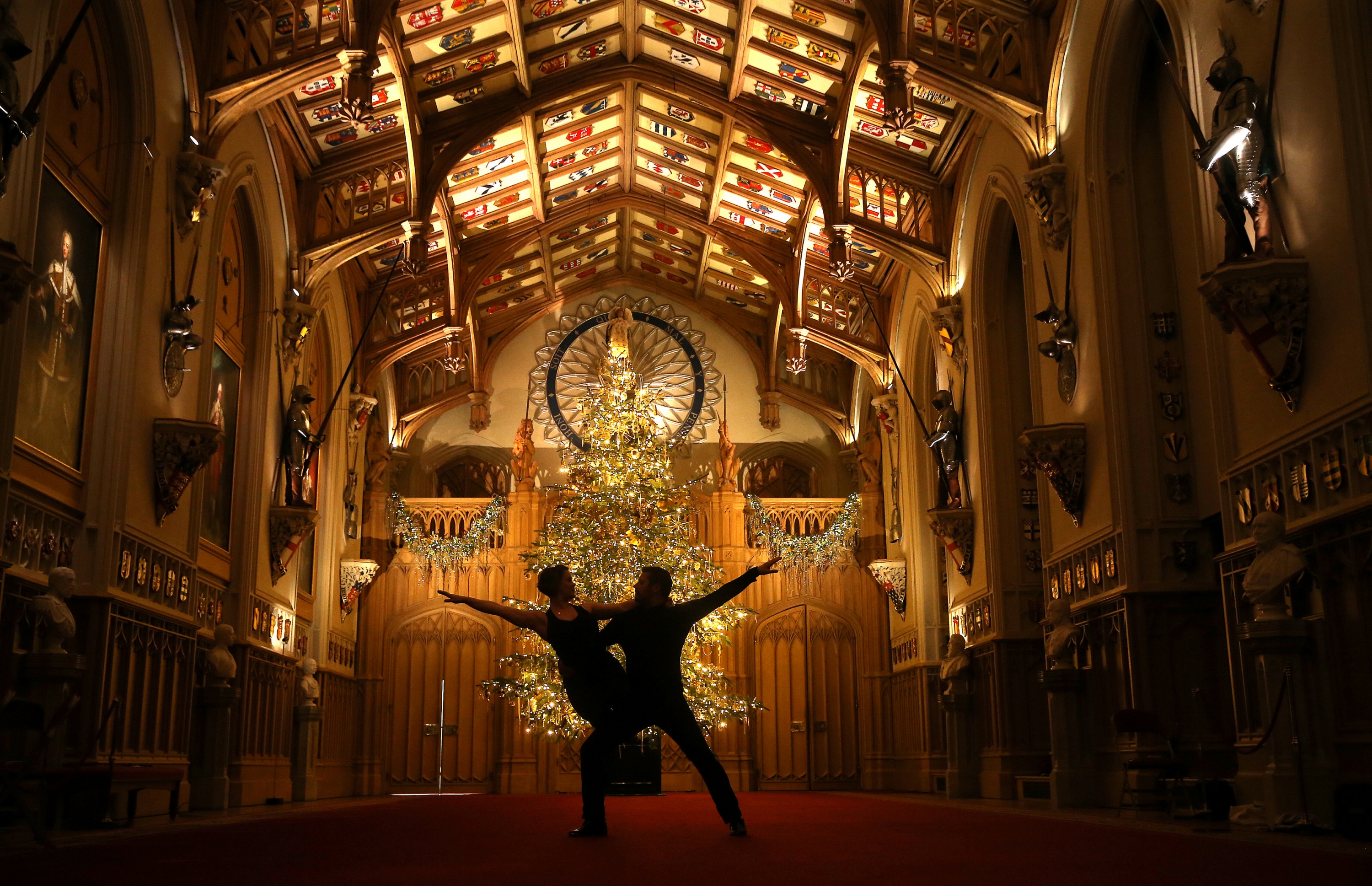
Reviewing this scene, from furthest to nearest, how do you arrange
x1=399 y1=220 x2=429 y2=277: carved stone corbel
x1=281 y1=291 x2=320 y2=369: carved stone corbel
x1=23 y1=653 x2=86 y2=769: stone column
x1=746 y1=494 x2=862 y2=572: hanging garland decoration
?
x1=746 y1=494 x2=862 y2=572: hanging garland decoration
x1=399 y1=220 x2=429 y2=277: carved stone corbel
x1=281 y1=291 x2=320 y2=369: carved stone corbel
x1=23 y1=653 x2=86 y2=769: stone column

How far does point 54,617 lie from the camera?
7.94 metres

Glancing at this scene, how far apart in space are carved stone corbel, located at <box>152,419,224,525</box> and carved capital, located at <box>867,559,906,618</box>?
10.9 meters

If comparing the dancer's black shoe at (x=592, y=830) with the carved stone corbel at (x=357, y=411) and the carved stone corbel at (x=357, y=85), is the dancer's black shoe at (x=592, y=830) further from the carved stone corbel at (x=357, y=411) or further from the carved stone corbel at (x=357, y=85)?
the carved stone corbel at (x=357, y=411)

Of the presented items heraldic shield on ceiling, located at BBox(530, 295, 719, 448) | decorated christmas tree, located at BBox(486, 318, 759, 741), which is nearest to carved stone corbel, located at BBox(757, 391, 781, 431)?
heraldic shield on ceiling, located at BBox(530, 295, 719, 448)

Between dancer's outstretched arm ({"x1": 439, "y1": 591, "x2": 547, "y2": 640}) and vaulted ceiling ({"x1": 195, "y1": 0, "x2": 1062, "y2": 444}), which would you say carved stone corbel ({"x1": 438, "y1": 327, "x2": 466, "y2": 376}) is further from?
dancer's outstretched arm ({"x1": 439, "y1": 591, "x2": 547, "y2": 640})

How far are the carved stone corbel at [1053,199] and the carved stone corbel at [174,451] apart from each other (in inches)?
315

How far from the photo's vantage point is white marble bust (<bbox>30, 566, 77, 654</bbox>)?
793 cm

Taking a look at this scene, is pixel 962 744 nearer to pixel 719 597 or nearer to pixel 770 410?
pixel 770 410

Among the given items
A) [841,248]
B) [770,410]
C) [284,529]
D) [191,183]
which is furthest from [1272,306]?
[770,410]

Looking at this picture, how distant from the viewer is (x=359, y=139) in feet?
53.5

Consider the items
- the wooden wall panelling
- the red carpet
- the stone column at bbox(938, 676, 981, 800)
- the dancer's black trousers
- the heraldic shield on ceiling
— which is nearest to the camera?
the red carpet

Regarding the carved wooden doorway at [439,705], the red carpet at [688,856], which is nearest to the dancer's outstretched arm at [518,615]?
the red carpet at [688,856]

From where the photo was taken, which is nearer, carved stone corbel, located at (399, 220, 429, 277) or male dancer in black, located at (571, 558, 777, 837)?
male dancer in black, located at (571, 558, 777, 837)

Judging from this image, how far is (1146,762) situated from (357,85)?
30.8 feet
